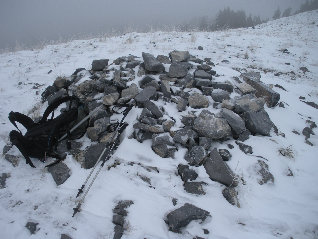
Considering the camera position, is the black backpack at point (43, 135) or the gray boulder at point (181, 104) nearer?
the black backpack at point (43, 135)

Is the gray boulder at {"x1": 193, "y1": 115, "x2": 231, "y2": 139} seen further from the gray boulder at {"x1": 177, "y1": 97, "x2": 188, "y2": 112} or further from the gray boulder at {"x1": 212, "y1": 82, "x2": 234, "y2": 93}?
the gray boulder at {"x1": 212, "y1": 82, "x2": 234, "y2": 93}

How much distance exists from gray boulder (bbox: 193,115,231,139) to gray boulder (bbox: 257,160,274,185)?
0.85 meters

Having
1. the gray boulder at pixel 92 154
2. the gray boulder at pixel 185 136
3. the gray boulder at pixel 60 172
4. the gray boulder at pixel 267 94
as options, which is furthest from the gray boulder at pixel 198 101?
the gray boulder at pixel 60 172

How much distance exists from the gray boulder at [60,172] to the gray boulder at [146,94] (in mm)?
2088

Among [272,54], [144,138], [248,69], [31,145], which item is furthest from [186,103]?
[272,54]

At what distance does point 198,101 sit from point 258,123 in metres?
1.40

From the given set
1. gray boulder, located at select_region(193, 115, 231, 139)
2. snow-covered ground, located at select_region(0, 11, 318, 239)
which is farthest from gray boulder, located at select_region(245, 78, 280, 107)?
gray boulder, located at select_region(193, 115, 231, 139)

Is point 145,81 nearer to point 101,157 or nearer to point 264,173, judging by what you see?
point 101,157

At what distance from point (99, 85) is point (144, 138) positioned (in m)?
2.06

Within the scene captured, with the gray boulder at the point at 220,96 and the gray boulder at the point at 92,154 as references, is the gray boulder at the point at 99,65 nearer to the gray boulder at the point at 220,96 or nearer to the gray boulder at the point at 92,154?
the gray boulder at the point at 92,154

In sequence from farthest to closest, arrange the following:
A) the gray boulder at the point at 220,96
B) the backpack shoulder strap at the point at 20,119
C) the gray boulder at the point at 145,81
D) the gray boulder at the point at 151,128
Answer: the gray boulder at the point at 145,81 → the gray boulder at the point at 220,96 → the backpack shoulder strap at the point at 20,119 → the gray boulder at the point at 151,128

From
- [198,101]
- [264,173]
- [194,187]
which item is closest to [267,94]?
[198,101]

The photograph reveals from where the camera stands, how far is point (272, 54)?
10.8 meters

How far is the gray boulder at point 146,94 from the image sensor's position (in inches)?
201
